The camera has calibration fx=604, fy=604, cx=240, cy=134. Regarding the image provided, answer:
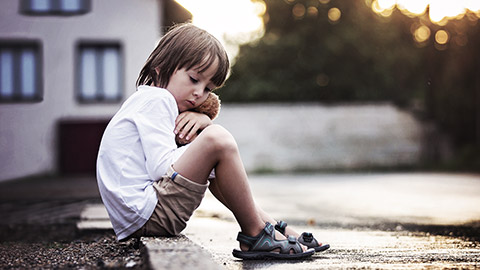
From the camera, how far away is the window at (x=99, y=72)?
1482cm

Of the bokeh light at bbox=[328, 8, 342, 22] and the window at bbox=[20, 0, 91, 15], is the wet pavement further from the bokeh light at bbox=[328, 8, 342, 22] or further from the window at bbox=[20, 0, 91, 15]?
the bokeh light at bbox=[328, 8, 342, 22]

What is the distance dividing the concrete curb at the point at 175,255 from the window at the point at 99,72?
41.6 feet

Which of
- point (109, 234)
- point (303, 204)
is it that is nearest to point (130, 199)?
point (109, 234)

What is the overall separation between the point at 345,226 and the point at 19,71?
11613mm

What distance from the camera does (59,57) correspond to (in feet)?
47.6

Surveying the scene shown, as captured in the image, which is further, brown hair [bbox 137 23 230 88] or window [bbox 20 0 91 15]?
window [bbox 20 0 91 15]

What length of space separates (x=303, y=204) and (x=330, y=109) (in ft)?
40.5

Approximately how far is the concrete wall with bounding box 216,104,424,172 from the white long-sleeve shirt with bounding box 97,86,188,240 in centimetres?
1546

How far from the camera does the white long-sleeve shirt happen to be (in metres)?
2.72

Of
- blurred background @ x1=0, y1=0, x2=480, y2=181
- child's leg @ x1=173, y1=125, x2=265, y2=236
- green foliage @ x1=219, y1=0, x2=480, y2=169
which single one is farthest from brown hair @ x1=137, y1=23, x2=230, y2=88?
green foliage @ x1=219, y1=0, x2=480, y2=169

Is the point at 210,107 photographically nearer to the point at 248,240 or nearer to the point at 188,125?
the point at 188,125

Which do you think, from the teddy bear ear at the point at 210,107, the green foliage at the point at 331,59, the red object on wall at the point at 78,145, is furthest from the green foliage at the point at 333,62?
the teddy bear ear at the point at 210,107

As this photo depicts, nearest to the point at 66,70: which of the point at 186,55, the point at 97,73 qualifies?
the point at 97,73

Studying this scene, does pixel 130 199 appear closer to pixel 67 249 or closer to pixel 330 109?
pixel 67 249
